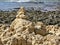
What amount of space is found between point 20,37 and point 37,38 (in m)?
0.60

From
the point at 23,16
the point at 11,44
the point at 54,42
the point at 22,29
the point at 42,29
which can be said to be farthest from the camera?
the point at 23,16

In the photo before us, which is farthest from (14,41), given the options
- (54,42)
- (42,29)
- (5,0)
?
(5,0)

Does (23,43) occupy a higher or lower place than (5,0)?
higher

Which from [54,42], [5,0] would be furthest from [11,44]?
[5,0]

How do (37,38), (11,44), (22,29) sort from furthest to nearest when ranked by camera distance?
(22,29) < (37,38) < (11,44)

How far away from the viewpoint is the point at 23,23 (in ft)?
24.8

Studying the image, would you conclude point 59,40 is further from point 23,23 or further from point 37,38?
point 23,23

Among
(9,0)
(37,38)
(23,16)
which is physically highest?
(37,38)

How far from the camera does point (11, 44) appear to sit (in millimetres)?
4684

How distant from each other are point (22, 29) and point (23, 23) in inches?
29.9

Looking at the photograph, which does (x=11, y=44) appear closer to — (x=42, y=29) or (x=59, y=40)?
(x=59, y=40)

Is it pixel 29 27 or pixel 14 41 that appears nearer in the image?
pixel 14 41

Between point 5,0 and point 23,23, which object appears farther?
point 5,0

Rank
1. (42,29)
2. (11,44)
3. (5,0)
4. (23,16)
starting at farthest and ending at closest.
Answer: (5,0) → (23,16) → (42,29) → (11,44)
